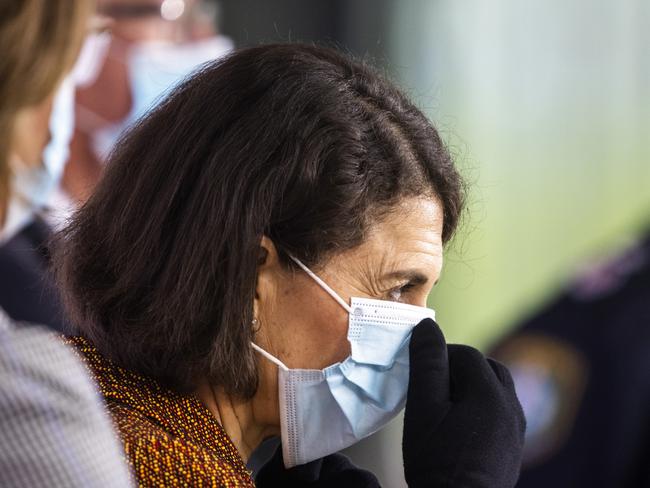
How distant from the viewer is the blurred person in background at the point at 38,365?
0.99 m

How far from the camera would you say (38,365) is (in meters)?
1.06

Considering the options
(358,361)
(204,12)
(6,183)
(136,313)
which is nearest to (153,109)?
(136,313)

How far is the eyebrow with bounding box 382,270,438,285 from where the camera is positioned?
6.44 feet

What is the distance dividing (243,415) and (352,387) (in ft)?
0.65

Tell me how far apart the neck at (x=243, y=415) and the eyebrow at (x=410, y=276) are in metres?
0.31

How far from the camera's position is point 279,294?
74.0 inches

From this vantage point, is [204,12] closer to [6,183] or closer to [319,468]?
[319,468]

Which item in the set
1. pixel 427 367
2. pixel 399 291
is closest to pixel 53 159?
pixel 399 291

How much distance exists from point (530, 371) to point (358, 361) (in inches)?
69.5

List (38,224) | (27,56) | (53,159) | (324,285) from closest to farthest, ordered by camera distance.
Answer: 1. (27,56)
2. (324,285)
3. (38,224)
4. (53,159)

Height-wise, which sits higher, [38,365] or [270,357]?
[38,365]

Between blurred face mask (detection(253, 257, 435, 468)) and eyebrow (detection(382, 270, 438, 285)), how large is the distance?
48 mm

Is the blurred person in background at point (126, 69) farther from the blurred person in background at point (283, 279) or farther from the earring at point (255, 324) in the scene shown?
the earring at point (255, 324)

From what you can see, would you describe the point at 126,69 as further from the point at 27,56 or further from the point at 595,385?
the point at 27,56
